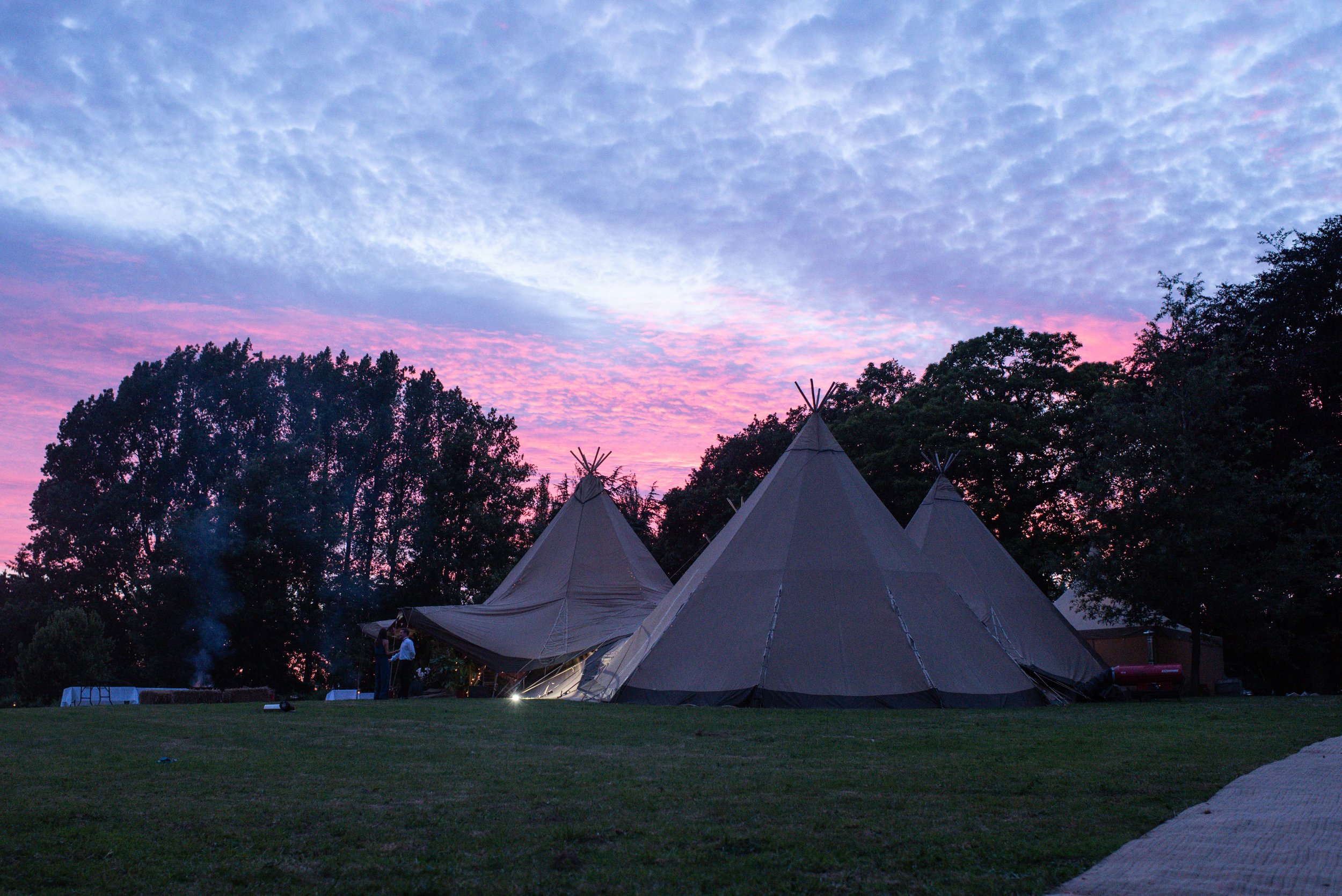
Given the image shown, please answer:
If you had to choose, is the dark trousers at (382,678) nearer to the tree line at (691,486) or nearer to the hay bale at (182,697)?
the hay bale at (182,697)

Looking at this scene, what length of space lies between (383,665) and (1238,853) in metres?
19.2

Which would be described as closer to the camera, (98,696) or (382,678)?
(382,678)

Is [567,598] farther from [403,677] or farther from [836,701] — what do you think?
[836,701]

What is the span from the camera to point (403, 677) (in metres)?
21.0

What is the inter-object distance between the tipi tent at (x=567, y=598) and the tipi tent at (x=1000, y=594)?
745 cm

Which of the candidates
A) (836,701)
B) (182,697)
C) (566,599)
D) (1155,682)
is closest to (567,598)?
(566,599)

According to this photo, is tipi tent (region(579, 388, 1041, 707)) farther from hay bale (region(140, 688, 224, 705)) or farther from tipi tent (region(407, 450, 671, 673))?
hay bale (region(140, 688, 224, 705))

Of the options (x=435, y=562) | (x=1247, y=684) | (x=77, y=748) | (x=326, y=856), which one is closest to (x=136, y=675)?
(x=435, y=562)

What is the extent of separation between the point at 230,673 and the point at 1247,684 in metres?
37.8

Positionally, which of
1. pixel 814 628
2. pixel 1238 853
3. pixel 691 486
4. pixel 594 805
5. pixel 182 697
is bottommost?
pixel 182 697

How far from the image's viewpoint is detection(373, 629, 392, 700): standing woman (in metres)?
20.4

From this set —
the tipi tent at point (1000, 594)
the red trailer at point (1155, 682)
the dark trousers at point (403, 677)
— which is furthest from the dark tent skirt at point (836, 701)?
the dark trousers at point (403, 677)

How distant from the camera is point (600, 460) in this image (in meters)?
27.4

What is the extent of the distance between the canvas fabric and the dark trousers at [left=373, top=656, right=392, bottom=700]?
1417 mm
